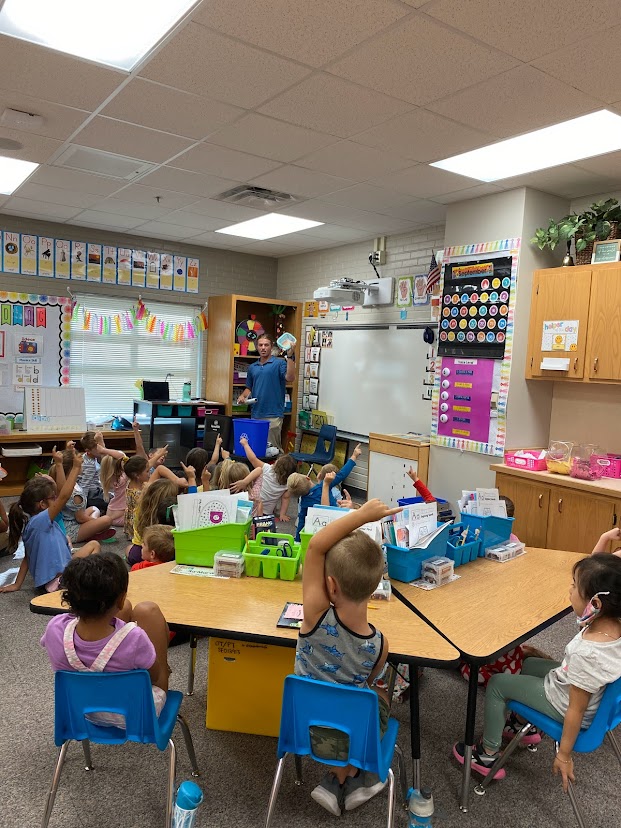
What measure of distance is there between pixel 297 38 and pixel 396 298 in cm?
399

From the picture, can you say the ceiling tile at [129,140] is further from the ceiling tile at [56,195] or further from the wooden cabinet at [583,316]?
the wooden cabinet at [583,316]

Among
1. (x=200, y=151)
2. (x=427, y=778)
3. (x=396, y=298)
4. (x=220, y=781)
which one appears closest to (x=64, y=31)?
(x=200, y=151)

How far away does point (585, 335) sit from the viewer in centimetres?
428

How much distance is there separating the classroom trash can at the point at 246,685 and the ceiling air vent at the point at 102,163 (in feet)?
11.2

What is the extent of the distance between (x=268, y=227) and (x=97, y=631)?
5236 millimetres

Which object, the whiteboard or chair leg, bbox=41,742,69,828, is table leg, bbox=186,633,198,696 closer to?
chair leg, bbox=41,742,69,828

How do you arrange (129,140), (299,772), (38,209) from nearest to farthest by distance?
1. (299,772)
2. (129,140)
3. (38,209)

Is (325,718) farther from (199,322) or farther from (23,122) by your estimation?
(199,322)

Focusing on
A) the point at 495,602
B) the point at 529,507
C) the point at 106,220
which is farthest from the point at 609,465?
the point at 106,220

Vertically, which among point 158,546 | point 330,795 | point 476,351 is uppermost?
point 476,351

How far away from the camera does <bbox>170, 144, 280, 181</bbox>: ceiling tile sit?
4.05 meters

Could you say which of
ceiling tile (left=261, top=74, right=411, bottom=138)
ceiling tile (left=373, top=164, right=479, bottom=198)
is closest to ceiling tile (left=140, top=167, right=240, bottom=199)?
ceiling tile (left=373, top=164, right=479, bottom=198)

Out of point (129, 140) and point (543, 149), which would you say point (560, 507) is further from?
point (129, 140)

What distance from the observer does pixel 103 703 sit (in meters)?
1.76
